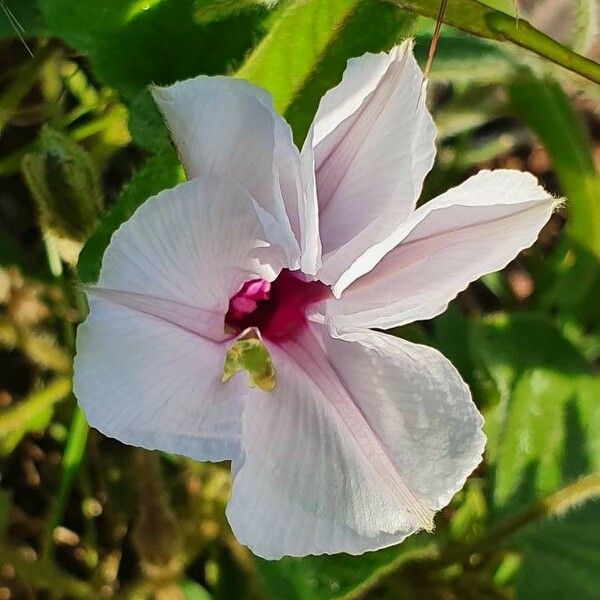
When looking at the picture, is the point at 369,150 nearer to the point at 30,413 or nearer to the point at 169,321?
the point at 169,321

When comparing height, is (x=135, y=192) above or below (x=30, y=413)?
above

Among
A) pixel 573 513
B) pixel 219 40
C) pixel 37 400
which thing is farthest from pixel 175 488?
pixel 219 40

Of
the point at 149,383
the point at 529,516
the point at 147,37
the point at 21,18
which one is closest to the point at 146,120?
the point at 147,37

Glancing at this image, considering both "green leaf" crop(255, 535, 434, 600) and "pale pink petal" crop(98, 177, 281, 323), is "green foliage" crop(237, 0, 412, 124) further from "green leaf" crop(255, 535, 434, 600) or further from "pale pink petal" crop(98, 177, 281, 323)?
"green leaf" crop(255, 535, 434, 600)

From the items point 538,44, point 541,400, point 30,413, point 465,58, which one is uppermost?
point 538,44

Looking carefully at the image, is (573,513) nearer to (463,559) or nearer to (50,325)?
(463,559)

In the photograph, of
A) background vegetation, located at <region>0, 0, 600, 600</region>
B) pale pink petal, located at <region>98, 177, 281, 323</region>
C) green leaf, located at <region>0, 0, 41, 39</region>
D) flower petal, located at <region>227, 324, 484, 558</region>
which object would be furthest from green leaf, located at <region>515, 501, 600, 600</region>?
→ green leaf, located at <region>0, 0, 41, 39</region>
